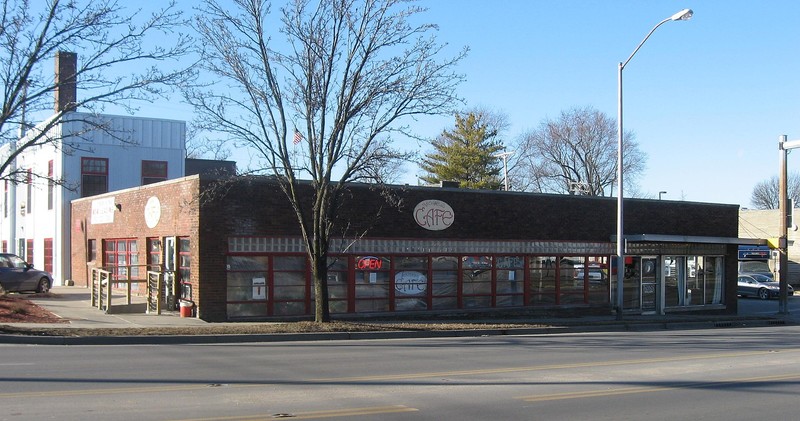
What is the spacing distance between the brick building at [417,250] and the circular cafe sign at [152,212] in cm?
3

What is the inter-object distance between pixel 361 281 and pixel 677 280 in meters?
13.9

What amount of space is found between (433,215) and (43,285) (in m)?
14.1

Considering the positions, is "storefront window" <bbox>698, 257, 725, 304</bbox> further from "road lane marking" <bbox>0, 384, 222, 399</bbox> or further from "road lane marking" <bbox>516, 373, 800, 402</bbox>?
"road lane marking" <bbox>0, 384, 222, 399</bbox>

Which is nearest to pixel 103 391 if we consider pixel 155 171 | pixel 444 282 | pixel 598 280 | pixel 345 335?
pixel 345 335

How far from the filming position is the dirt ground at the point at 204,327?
1702cm

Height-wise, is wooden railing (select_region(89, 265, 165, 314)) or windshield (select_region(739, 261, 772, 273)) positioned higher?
wooden railing (select_region(89, 265, 165, 314))

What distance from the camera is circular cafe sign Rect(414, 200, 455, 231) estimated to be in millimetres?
24125

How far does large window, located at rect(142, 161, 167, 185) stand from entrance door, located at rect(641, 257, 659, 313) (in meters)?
22.1

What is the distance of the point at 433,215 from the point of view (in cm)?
2438

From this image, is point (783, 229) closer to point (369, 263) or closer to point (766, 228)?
point (369, 263)

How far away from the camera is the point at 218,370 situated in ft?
39.8

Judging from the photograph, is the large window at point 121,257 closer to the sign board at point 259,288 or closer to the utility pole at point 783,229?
the sign board at point 259,288

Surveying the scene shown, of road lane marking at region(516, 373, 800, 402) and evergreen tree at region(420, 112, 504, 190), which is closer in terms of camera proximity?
road lane marking at region(516, 373, 800, 402)

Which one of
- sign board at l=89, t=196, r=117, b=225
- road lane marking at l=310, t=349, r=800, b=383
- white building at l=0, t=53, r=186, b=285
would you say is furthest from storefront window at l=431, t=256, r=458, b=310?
white building at l=0, t=53, r=186, b=285
